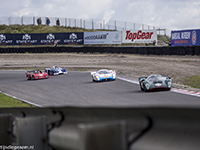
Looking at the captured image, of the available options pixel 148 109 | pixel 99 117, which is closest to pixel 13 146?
pixel 99 117

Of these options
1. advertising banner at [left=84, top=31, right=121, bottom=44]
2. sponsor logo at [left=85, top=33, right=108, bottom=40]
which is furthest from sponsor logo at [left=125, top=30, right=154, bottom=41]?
sponsor logo at [left=85, top=33, right=108, bottom=40]

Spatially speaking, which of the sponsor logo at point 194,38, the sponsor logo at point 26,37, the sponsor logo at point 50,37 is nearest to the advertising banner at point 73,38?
the sponsor logo at point 50,37

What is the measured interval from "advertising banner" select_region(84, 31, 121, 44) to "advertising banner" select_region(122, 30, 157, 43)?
103cm

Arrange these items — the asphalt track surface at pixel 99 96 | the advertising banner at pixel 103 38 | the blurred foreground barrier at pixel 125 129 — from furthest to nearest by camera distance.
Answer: the advertising banner at pixel 103 38, the asphalt track surface at pixel 99 96, the blurred foreground barrier at pixel 125 129

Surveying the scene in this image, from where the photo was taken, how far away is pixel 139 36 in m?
48.4

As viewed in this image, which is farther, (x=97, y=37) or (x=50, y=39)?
(x=50, y=39)

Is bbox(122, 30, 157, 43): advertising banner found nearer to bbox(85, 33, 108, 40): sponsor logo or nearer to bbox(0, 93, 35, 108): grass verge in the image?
bbox(85, 33, 108, 40): sponsor logo

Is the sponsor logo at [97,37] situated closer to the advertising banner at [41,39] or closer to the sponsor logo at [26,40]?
the advertising banner at [41,39]

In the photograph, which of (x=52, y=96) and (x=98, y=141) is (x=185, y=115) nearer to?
(x=98, y=141)

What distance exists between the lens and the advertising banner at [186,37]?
3919 centimetres

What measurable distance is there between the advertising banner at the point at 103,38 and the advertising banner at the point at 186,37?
9279 mm

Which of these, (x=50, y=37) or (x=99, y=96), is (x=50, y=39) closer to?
(x=50, y=37)

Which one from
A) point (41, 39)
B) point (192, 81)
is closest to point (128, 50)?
point (41, 39)

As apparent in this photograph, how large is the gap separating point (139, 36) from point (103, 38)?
5307 millimetres
